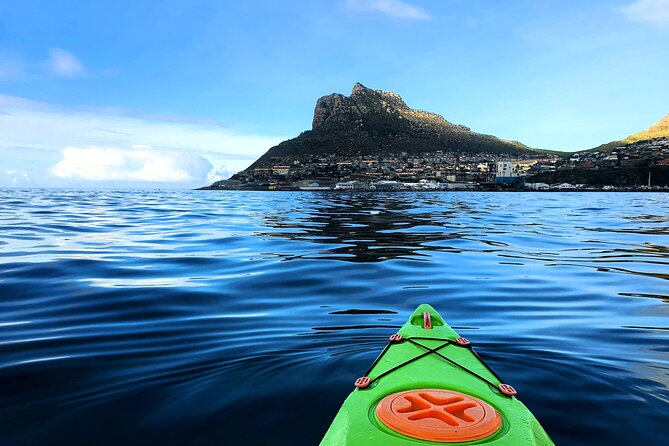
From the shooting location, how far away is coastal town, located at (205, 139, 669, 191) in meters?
158

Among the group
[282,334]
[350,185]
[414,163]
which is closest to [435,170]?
[414,163]

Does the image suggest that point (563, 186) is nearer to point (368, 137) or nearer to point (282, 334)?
point (368, 137)

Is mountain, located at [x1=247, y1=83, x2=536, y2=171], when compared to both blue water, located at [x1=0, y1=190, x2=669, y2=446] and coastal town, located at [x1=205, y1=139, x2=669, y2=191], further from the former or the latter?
blue water, located at [x1=0, y1=190, x2=669, y2=446]

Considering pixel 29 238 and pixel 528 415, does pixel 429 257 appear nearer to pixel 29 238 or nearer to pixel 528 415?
pixel 528 415

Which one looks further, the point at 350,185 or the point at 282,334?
the point at 350,185

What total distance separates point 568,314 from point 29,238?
17289 millimetres

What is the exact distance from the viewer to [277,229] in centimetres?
2116

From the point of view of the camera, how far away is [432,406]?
2941 mm

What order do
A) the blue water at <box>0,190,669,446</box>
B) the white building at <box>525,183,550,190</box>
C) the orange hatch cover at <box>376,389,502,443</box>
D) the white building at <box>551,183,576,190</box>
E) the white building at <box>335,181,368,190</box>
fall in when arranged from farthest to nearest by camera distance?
the white building at <box>525,183,550,190</box> → the white building at <box>335,181,368,190</box> → the white building at <box>551,183,576,190</box> → the blue water at <box>0,190,669,446</box> → the orange hatch cover at <box>376,389,502,443</box>

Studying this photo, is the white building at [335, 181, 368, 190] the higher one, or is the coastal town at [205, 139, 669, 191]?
the coastal town at [205, 139, 669, 191]

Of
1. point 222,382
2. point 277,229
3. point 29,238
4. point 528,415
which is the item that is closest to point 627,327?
point 528,415

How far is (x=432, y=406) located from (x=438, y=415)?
0.33 feet

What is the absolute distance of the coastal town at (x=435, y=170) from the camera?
158 meters

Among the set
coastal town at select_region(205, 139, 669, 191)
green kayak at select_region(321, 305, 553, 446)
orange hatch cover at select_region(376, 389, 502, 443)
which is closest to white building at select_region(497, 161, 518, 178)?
coastal town at select_region(205, 139, 669, 191)
